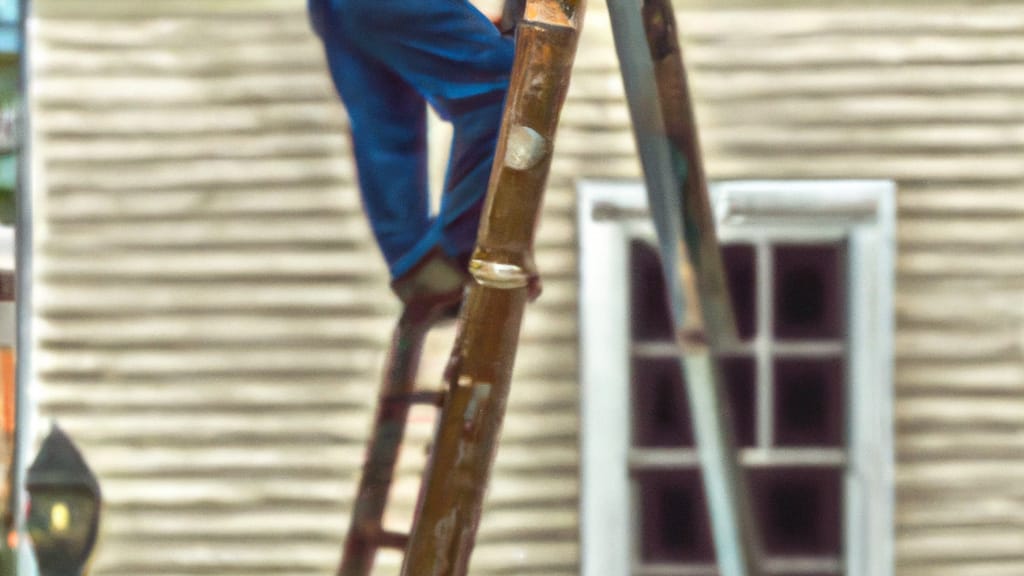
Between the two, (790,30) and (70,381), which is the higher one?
(790,30)

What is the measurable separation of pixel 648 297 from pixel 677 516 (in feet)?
1.91

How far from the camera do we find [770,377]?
2334mm

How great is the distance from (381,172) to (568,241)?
0.48m

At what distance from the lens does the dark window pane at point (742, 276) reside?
243cm

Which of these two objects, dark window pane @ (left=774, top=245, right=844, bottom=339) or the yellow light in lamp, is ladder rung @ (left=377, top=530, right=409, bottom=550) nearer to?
the yellow light in lamp

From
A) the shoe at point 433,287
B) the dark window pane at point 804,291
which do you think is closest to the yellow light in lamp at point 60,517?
the shoe at point 433,287

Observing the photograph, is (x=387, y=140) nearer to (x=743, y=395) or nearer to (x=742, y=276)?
(x=742, y=276)

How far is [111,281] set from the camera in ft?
7.32

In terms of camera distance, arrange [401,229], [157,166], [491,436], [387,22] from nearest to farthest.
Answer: [491,436] → [387,22] → [401,229] → [157,166]

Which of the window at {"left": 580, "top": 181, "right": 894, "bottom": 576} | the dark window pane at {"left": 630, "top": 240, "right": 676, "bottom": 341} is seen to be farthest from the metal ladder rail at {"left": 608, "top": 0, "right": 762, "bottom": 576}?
the dark window pane at {"left": 630, "top": 240, "right": 676, "bottom": 341}

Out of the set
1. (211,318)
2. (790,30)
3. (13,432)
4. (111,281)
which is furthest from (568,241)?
(13,432)

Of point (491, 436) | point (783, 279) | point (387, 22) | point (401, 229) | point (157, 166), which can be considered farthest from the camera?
point (783, 279)

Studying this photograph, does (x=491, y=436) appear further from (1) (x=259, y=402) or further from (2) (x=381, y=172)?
(1) (x=259, y=402)

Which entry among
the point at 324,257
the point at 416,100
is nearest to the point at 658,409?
the point at 324,257
